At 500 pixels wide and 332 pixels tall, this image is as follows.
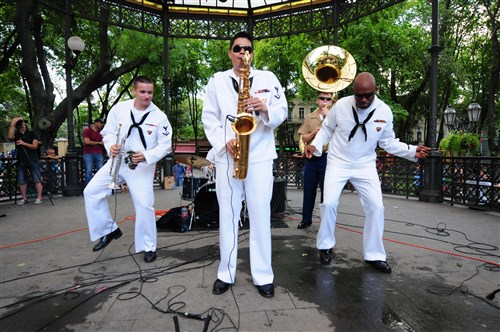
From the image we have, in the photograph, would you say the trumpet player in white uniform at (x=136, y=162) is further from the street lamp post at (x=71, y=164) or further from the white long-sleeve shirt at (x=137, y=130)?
the street lamp post at (x=71, y=164)

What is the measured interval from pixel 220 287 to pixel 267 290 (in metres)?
0.48

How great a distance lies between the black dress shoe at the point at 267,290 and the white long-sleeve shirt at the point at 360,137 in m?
1.79

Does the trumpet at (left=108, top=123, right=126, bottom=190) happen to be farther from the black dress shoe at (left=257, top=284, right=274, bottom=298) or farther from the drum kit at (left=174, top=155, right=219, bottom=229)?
the black dress shoe at (left=257, top=284, right=274, bottom=298)

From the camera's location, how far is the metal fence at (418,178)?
7279 millimetres

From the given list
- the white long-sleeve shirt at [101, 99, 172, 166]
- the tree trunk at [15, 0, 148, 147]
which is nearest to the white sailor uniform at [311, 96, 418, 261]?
the white long-sleeve shirt at [101, 99, 172, 166]

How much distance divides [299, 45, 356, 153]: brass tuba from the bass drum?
199cm

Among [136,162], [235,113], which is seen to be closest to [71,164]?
[136,162]

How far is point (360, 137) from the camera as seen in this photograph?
3805 millimetres

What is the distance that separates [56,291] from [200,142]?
3484 cm

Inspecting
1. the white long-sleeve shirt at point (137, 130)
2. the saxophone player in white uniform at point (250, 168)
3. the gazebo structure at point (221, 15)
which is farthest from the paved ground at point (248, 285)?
the gazebo structure at point (221, 15)

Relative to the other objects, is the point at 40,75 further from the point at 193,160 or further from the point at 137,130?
the point at 137,130

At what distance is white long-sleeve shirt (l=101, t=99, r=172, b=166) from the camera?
13.6 ft

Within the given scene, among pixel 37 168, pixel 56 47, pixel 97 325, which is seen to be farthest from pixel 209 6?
pixel 56 47

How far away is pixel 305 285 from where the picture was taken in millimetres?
3217
